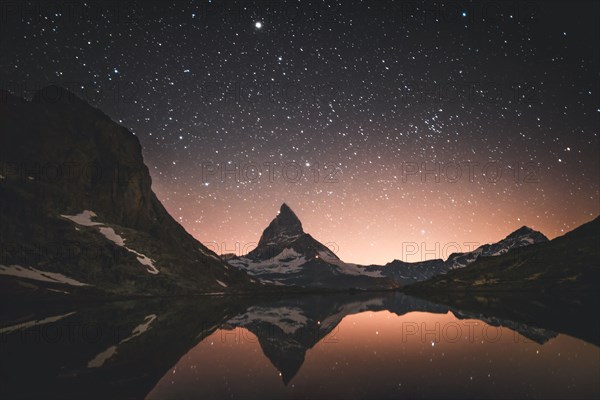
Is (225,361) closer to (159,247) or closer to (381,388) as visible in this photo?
(381,388)

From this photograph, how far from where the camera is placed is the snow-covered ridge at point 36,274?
3898 inches

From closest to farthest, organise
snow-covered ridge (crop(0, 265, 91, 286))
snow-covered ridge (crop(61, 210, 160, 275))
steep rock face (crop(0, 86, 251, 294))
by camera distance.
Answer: snow-covered ridge (crop(0, 265, 91, 286))
steep rock face (crop(0, 86, 251, 294))
snow-covered ridge (crop(61, 210, 160, 275))

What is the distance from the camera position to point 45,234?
12406 centimetres

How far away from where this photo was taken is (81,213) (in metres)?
146

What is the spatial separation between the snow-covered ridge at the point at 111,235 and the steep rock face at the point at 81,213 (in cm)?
42

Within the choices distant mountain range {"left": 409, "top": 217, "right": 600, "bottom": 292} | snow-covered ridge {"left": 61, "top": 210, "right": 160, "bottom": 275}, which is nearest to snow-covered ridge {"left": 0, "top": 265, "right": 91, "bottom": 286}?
snow-covered ridge {"left": 61, "top": 210, "right": 160, "bottom": 275}

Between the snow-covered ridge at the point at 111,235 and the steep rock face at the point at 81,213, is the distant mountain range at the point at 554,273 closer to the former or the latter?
the steep rock face at the point at 81,213

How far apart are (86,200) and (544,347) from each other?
562 feet

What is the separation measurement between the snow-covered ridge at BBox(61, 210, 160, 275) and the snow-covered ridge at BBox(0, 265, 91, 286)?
1137 inches

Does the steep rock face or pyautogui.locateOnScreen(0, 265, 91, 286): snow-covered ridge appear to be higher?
the steep rock face

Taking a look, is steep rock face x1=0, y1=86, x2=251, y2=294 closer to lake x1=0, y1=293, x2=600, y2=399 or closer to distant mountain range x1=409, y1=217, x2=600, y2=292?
lake x1=0, y1=293, x2=600, y2=399

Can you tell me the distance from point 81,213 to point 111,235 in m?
17.3

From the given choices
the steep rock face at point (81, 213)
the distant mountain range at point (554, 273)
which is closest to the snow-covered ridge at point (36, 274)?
the steep rock face at point (81, 213)

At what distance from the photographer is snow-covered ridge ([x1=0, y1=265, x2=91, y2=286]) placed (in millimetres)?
99000
